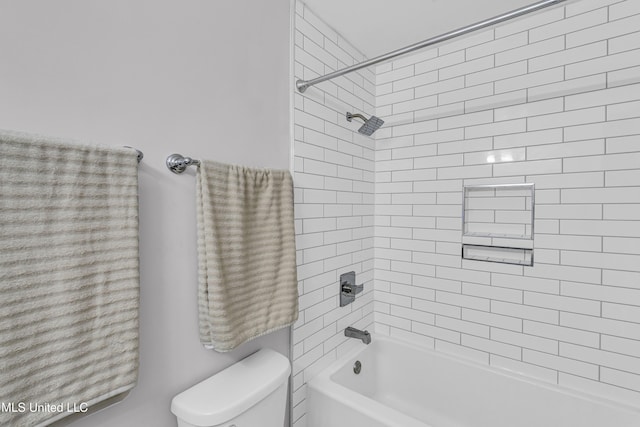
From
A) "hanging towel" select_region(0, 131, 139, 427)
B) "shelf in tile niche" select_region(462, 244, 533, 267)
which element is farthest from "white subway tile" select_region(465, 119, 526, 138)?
"hanging towel" select_region(0, 131, 139, 427)

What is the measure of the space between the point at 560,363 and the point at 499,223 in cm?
74

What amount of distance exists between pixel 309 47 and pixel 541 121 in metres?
1.22

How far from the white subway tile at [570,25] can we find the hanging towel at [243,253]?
1471 millimetres

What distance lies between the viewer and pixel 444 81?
1.80m

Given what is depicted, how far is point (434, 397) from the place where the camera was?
70.5 inches

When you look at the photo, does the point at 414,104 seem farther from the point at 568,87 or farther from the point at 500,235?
the point at 500,235

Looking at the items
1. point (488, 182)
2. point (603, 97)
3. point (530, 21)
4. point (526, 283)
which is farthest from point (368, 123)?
point (526, 283)

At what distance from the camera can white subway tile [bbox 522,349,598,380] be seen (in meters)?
1.43

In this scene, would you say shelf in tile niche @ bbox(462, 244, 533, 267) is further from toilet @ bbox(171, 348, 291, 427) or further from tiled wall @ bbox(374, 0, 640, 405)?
toilet @ bbox(171, 348, 291, 427)

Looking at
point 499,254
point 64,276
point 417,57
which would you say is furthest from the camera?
point 417,57

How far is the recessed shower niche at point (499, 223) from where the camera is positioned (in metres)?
1.56

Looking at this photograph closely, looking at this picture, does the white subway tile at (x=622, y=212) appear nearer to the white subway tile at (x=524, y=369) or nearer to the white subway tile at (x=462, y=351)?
the white subway tile at (x=524, y=369)

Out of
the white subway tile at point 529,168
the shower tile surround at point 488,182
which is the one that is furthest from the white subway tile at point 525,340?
the white subway tile at point 529,168

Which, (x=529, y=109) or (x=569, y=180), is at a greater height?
(x=529, y=109)
